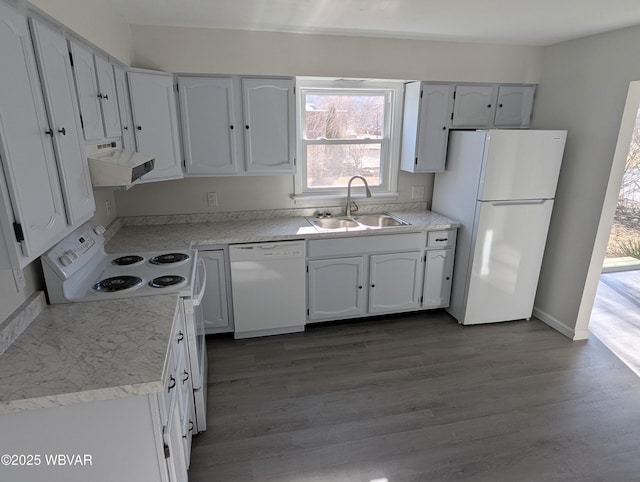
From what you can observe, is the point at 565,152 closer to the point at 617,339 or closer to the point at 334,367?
the point at 617,339

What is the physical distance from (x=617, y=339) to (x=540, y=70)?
2.42 metres

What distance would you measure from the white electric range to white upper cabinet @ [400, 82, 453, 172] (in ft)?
6.84

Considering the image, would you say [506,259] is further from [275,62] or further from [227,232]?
[275,62]

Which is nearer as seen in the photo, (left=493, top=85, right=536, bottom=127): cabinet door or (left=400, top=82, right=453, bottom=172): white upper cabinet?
(left=400, top=82, right=453, bottom=172): white upper cabinet

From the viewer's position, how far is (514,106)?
347 centimetres

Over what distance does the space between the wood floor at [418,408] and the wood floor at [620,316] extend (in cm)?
14

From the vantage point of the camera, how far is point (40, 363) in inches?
51.0

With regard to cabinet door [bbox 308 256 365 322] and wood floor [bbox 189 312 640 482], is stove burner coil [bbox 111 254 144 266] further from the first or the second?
cabinet door [bbox 308 256 365 322]

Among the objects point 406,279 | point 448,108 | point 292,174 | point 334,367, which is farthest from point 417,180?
point 334,367

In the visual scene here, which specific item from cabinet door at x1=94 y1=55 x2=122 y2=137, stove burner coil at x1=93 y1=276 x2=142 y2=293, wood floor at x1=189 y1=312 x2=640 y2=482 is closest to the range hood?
cabinet door at x1=94 y1=55 x2=122 y2=137

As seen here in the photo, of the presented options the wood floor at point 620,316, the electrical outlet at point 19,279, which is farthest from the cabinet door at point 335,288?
the wood floor at point 620,316

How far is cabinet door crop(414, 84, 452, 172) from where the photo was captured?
325cm

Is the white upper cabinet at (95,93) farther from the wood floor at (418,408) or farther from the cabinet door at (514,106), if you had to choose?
the cabinet door at (514,106)

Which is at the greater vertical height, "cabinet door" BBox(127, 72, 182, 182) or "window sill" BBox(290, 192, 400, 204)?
"cabinet door" BBox(127, 72, 182, 182)
